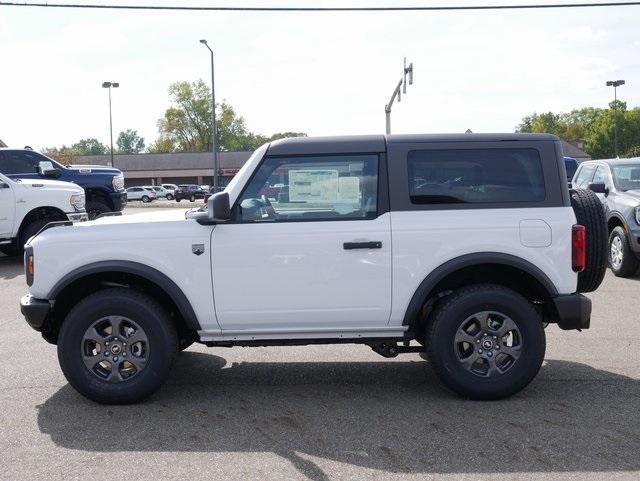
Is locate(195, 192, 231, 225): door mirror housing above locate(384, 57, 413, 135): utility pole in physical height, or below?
below

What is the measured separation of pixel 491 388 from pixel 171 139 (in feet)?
370

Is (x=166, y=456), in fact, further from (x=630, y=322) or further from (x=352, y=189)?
(x=630, y=322)

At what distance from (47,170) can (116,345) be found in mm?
11784

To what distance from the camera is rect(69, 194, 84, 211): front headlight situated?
13.9 m

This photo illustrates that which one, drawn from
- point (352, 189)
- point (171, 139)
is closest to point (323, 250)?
point (352, 189)

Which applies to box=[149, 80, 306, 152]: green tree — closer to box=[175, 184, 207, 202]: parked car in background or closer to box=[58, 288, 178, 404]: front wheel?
box=[175, 184, 207, 202]: parked car in background

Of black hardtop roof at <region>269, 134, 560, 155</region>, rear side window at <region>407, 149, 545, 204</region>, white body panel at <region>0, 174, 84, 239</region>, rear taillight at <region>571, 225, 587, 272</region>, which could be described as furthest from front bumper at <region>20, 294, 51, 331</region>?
white body panel at <region>0, 174, 84, 239</region>

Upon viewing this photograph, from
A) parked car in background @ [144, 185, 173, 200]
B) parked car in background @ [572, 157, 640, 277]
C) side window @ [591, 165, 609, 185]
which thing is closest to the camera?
parked car in background @ [572, 157, 640, 277]

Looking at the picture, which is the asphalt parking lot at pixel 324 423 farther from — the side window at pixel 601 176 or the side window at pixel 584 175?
the side window at pixel 584 175

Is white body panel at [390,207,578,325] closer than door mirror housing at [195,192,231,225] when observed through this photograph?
No

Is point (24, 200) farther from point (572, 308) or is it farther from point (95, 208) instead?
point (572, 308)

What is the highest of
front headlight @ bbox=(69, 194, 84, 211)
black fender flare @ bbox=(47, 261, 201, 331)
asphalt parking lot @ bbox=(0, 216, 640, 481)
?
front headlight @ bbox=(69, 194, 84, 211)

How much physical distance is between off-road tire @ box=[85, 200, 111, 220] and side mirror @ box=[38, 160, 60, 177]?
105 cm

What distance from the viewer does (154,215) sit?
19.6 feet
